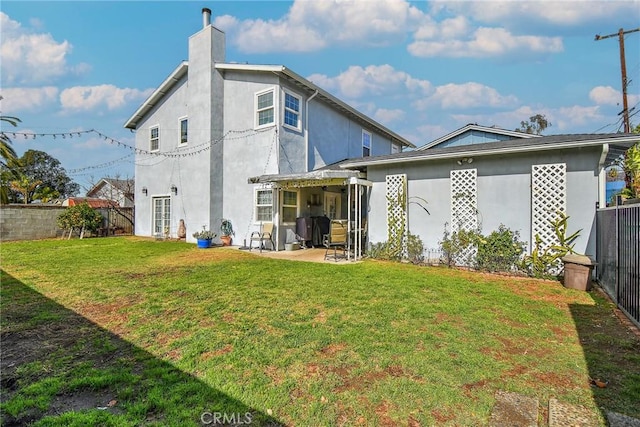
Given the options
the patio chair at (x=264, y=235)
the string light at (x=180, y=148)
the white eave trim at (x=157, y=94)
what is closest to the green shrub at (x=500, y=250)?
the patio chair at (x=264, y=235)

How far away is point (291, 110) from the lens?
13281 mm

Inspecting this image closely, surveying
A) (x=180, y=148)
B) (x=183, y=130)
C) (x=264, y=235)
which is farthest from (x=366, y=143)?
(x=180, y=148)

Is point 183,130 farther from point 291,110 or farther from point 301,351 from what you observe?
point 301,351

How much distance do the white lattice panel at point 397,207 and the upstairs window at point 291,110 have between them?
16.6ft

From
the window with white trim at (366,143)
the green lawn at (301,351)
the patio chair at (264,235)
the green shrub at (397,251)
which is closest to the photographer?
the green lawn at (301,351)

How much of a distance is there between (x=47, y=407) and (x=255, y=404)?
1649mm

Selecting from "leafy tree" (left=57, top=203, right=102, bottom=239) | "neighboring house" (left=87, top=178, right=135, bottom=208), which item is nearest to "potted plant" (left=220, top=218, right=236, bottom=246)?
"leafy tree" (left=57, top=203, right=102, bottom=239)

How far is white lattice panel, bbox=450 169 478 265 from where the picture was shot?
9.10m

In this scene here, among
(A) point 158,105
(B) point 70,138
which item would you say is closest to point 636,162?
(A) point 158,105

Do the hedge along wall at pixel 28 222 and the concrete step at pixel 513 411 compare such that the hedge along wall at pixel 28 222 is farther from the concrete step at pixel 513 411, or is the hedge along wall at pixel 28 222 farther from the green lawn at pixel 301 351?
the concrete step at pixel 513 411

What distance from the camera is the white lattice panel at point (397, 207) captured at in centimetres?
1012

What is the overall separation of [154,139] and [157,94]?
95.1 inches

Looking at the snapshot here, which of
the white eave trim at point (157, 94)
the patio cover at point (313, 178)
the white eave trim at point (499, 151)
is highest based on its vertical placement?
the white eave trim at point (157, 94)

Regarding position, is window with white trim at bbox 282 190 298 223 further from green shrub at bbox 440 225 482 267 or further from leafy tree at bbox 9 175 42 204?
leafy tree at bbox 9 175 42 204
